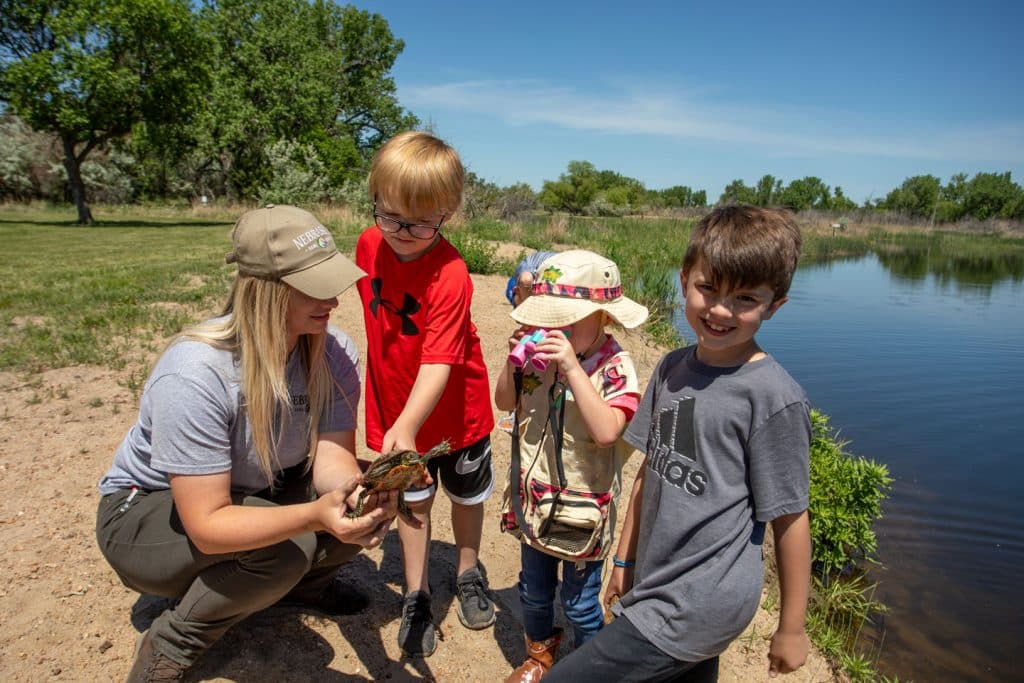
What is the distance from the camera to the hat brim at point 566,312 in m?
2.00

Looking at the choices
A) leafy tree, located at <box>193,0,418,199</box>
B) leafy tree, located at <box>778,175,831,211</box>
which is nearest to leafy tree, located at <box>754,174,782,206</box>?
leafy tree, located at <box>778,175,831,211</box>

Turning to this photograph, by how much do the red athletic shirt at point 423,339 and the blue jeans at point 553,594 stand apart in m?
0.56

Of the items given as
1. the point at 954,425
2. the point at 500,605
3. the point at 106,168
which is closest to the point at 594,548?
the point at 500,605

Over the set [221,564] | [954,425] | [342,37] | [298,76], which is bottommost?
[954,425]

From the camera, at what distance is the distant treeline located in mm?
18906

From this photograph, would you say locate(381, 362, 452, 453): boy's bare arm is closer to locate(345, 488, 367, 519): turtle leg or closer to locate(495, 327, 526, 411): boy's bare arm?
locate(495, 327, 526, 411): boy's bare arm

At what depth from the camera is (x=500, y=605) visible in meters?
2.88

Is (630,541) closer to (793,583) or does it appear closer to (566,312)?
(793,583)

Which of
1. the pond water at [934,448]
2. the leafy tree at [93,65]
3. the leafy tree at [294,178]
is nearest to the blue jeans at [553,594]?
the pond water at [934,448]

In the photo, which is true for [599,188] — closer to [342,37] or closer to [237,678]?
[342,37]

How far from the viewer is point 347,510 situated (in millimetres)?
1751

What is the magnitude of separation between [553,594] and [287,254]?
4.70 feet

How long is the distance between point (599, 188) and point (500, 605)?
57.6 metres

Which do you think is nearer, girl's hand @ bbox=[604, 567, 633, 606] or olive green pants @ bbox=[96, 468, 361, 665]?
girl's hand @ bbox=[604, 567, 633, 606]
